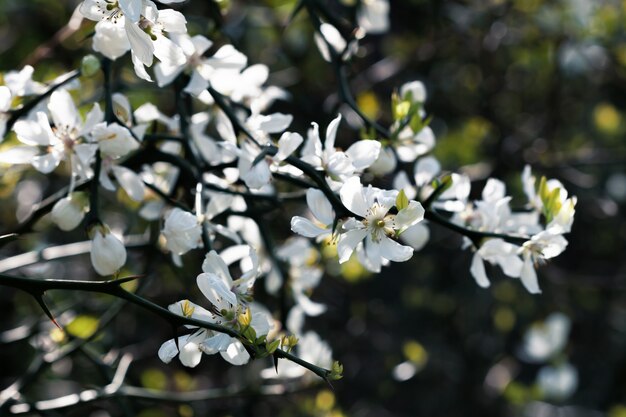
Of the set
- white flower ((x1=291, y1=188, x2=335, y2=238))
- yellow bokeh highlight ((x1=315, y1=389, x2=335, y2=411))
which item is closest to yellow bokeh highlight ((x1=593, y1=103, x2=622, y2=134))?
yellow bokeh highlight ((x1=315, y1=389, x2=335, y2=411))

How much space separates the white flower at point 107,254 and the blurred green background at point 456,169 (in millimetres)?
1354

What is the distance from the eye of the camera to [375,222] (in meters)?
1.28

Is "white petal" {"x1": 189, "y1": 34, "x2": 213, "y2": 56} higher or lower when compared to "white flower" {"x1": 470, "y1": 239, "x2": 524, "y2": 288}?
higher

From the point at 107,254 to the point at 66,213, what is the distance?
5.6 inches

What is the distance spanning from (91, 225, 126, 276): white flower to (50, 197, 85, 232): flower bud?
103 mm

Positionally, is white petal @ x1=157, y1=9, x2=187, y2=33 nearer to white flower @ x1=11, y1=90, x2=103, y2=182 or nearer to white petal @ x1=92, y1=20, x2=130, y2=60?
white petal @ x1=92, y1=20, x2=130, y2=60

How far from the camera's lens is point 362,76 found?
321cm

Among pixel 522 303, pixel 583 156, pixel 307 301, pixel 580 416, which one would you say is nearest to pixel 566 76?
pixel 583 156

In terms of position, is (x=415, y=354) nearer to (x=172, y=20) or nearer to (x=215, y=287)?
(x=215, y=287)

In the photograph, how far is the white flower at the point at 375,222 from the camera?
1.22 metres

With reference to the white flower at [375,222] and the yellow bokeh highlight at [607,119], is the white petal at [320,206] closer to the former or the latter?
the white flower at [375,222]

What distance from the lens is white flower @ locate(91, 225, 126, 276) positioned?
131cm

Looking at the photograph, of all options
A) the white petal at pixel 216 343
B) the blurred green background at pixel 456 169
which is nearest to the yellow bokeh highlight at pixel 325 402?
the blurred green background at pixel 456 169

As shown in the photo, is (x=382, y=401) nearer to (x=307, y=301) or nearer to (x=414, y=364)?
(x=414, y=364)
